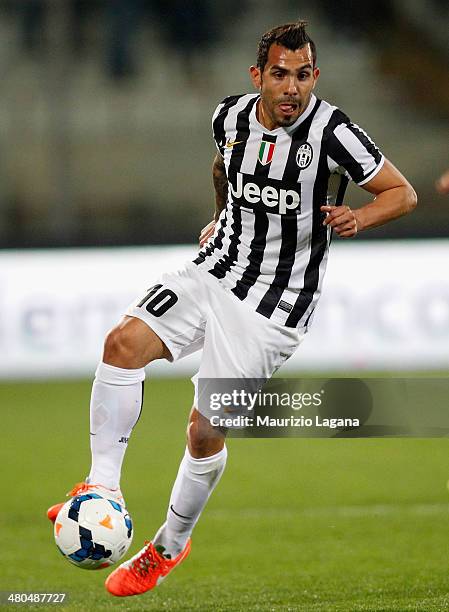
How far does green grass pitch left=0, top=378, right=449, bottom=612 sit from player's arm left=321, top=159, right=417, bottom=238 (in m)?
1.27

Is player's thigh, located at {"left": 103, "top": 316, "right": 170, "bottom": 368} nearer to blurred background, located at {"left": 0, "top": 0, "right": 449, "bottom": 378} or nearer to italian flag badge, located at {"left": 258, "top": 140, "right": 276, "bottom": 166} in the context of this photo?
italian flag badge, located at {"left": 258, "top": 140, "right": 276, "bottom": 166}

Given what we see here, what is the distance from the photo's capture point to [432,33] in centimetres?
1354

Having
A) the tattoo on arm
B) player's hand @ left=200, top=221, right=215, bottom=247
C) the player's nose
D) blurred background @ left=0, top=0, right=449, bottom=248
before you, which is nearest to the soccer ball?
player's hand @ left=200, top=221, right=215, bottom=247

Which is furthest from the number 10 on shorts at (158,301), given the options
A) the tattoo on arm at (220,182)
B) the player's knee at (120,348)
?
the tattoo on arm at (220,182)

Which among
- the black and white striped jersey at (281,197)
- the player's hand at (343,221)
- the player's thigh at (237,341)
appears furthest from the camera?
the player's thigh at (237,341)

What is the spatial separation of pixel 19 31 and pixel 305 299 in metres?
10.9

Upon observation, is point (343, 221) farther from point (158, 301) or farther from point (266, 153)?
point (158, 301)

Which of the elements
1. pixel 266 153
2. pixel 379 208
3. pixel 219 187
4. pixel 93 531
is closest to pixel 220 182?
pixel 219 187

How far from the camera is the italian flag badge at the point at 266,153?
362 centimetres

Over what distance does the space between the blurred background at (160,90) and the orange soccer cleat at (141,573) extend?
9537 millimetres

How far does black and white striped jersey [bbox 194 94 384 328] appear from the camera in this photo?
3.54m

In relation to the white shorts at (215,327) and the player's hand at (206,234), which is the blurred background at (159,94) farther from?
the white shorts at (215,327)

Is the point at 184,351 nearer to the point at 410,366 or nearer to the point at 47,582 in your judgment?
the point at 47,582

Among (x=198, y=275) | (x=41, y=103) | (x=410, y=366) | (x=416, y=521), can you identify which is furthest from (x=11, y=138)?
(x=198, y=275)
